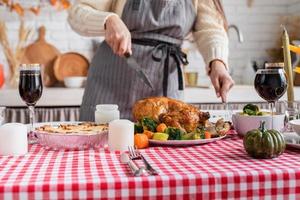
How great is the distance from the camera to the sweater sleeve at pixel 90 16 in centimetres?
183

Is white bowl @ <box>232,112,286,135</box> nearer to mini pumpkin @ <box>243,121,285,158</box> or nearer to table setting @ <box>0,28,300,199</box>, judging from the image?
table setting @ <box>0,28,300,199</box>

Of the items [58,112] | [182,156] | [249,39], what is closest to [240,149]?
[182,156]

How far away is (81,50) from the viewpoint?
3.87 meters

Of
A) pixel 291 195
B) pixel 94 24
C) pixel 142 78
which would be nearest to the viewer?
pixel 291 195

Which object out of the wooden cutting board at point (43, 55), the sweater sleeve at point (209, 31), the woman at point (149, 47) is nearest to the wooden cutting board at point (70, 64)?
the wooden cutting board at point (43, 55)

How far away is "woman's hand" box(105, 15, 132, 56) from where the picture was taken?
63.2 inches

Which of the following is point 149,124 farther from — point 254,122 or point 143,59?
point 143,59

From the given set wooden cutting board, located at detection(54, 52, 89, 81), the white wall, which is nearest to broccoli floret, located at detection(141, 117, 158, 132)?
wooden cutting board, located at detection(54, 52, 89, 81)

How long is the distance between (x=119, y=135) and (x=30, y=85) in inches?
13.9

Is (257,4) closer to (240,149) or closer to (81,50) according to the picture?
(81,50)

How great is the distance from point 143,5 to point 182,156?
1070 millimetres

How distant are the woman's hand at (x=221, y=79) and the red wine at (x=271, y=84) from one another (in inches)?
12.1

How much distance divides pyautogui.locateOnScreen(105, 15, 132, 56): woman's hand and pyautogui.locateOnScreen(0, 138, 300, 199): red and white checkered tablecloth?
500mm

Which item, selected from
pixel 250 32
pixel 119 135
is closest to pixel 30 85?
pixel 119 135
